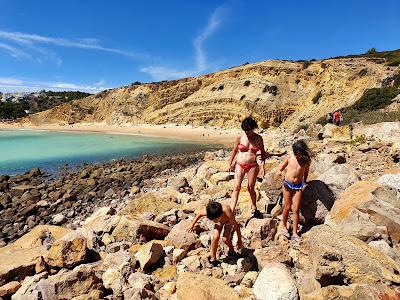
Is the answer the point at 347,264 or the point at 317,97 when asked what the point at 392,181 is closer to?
the point at 347,264

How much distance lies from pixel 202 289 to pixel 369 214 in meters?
2.81

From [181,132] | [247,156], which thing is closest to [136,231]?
[247,156]

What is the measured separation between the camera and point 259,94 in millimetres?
51719

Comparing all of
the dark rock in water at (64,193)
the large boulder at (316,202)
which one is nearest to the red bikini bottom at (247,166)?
Result: the large boulder at (316,202)

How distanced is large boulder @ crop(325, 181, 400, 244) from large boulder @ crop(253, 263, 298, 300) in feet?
4.12

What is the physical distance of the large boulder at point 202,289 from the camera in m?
4.78

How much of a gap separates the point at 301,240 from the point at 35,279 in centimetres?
443

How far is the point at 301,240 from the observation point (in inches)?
244

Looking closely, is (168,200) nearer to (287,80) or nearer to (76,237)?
(76,237)

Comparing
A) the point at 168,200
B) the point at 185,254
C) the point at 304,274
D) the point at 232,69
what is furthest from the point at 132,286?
the point at 232,69

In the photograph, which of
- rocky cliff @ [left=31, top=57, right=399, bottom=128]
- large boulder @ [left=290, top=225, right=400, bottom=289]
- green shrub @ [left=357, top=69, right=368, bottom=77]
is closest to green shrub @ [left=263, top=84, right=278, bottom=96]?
rocky cliff @ [left=31, top=57, right=399, bottom=128]

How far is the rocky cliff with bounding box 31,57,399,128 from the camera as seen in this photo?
42906 mm

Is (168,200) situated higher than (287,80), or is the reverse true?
(287,80)

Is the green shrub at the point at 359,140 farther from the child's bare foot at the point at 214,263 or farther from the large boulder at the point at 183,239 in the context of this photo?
the child's bare foot at the point at 214,263
